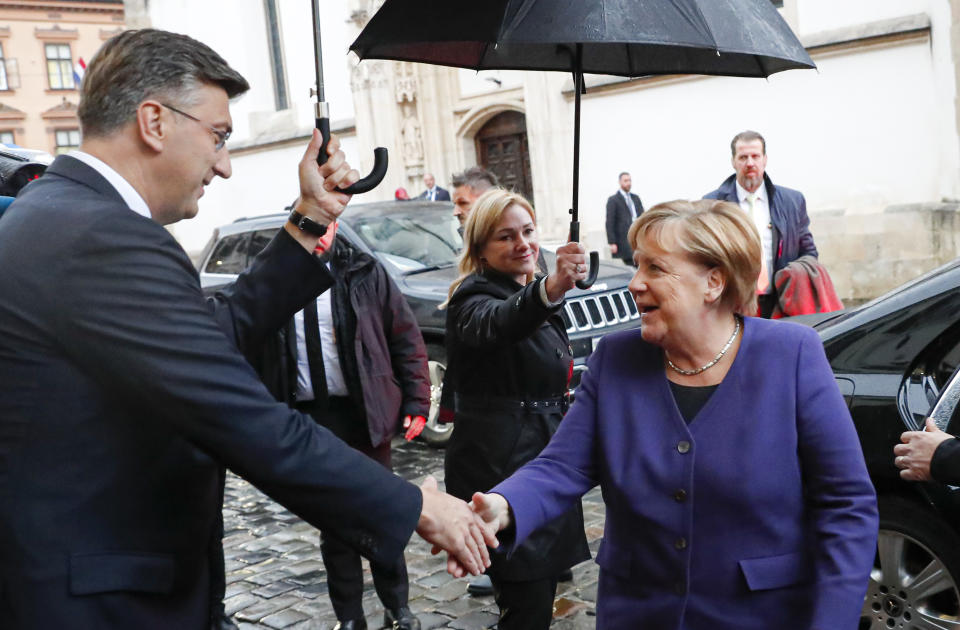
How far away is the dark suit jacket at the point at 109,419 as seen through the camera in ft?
6.45

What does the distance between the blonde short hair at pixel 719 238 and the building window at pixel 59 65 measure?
162 feet

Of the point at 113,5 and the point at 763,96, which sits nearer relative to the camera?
the point at 763,96

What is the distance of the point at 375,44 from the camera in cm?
380

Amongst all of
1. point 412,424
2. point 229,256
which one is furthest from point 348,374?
point 229,256

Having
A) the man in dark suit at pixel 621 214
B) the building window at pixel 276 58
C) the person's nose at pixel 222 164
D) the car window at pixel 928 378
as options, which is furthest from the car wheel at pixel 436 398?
the building window at pixel 276 58

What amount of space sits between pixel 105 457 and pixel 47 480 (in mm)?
110

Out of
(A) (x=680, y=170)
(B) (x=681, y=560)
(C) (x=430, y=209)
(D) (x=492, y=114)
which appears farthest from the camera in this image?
(D) (x=492, y=114)

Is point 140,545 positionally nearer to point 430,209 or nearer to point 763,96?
point 430,209

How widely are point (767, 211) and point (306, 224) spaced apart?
14.7ft

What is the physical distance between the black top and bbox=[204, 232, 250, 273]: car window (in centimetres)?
749

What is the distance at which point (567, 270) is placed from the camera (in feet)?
11.5

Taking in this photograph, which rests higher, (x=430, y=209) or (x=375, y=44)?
(x=375, y=44)

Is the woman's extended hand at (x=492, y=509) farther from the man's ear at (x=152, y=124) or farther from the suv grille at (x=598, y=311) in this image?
the suv grille at (x=598, y=311)

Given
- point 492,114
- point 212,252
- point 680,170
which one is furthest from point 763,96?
point 212,252
